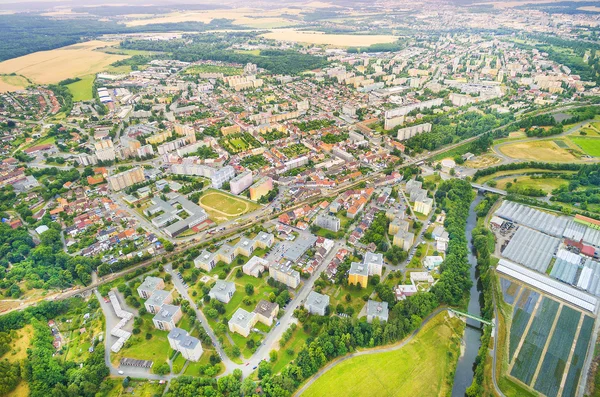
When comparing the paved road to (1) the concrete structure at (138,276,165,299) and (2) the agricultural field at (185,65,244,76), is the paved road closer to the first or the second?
(1) the concrete structure at (138,276,165,299)

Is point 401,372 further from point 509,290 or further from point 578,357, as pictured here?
point 509,290

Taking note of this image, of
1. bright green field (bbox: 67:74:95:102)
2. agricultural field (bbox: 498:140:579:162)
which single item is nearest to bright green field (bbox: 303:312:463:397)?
agricultural field (bbox: 498:140:579:162)

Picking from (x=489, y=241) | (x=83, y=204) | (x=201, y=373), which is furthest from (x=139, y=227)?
(x=489, y=241)

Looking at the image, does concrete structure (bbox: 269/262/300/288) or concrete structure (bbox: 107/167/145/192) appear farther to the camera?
concrete structure (bbox: 107/167/145/192)

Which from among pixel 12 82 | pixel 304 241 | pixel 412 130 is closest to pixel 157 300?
pixel 304 241

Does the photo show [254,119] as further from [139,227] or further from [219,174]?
[139,227]

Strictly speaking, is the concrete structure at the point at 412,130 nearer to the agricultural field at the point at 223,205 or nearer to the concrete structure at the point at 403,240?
the concrete structure at the point at 403,240
